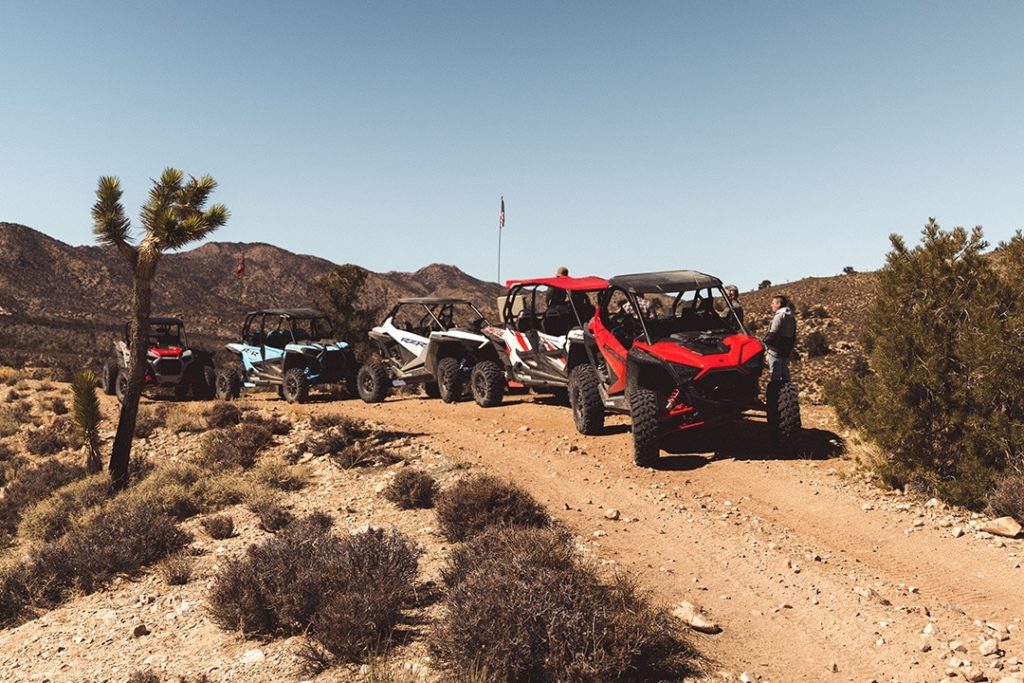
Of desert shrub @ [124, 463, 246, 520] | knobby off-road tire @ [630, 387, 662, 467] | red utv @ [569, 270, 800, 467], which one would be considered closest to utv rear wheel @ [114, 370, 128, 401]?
desert shrub @ [124, 463, 246, 520]

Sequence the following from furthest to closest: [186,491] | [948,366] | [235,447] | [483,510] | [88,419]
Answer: [88,419]
[235,447]
[186,491]
[948,366]
[483,510]

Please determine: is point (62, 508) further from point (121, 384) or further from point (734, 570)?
point (734, 570)

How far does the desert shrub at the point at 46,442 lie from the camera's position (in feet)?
54.4

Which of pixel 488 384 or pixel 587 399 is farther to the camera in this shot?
pixel 488 384

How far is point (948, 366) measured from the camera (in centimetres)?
802

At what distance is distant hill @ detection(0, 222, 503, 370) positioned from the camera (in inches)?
1991

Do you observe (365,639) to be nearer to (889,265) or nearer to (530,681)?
(530,681)

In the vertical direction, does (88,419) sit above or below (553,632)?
above

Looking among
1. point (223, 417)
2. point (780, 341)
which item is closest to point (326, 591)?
point (780, 341)

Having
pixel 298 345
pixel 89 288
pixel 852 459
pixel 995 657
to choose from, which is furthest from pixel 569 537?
pixel 89 288

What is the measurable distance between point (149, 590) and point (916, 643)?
718 cm

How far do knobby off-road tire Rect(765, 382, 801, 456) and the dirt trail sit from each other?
285 millimetres

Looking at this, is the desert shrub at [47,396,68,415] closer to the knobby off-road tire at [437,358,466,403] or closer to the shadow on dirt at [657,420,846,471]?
the knobby off-road tire at [437,358,466,403]

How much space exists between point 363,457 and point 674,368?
16.9ft
